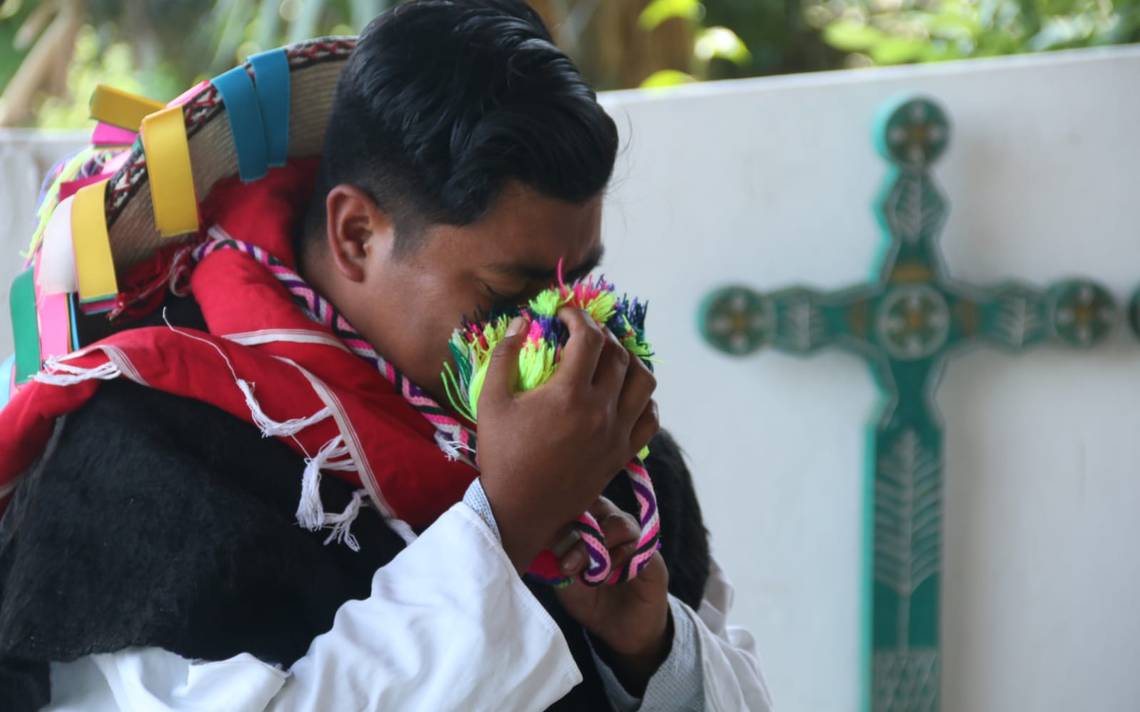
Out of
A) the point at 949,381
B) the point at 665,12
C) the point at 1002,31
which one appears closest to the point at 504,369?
the point at 949,381

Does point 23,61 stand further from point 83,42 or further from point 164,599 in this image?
point 164,599

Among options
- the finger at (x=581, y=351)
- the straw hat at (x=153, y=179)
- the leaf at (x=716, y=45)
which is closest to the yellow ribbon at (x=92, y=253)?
the straw hat at (x=153, y=179)

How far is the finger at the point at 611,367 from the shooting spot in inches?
46.8

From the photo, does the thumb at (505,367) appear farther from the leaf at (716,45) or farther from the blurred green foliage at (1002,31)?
the leaf at (716,45)

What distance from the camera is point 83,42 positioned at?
746 centimetres

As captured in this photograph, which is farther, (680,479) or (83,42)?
(83,42)

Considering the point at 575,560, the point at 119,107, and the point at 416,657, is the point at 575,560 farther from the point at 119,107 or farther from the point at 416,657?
the point at 119,107

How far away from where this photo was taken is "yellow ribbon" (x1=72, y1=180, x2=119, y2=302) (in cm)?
137

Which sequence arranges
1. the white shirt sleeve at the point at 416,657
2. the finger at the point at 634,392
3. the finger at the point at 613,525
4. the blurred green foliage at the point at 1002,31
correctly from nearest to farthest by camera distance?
1. the white shirt sleeve at the point at 416,657
2. the finger at the point at 634,392
3. the finger at the point at 613,525
4. the blurred green foliage at the point at 1002,31

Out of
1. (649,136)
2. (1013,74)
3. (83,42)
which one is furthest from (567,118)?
(83,42)

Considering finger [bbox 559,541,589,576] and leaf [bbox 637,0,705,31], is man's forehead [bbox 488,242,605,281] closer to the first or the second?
finger [bbox 559,541,589,576]

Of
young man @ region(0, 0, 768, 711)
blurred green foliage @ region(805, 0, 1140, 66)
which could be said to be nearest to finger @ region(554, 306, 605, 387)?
young man @ region(0, 0, 768, 711)

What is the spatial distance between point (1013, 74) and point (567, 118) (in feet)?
5.78

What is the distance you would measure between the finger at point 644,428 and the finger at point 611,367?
53 mm
